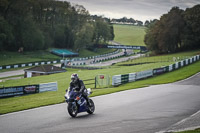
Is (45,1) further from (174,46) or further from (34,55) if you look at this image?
(174,46)

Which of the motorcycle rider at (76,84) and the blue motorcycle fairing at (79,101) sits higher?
the motorcycle rider at (76,84)

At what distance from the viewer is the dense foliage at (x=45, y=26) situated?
3740 inches

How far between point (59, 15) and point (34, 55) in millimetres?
35471

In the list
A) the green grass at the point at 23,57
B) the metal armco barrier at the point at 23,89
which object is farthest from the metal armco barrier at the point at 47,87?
the green grass at the point at 23,57

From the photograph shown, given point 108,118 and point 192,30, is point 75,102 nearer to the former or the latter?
point 108,118

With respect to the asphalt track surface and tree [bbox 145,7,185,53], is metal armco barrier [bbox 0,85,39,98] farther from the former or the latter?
tree [bbox 145,7,185,53]

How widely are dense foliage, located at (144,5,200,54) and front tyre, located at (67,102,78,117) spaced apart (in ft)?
276

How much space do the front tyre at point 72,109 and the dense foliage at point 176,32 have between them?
3308 inches

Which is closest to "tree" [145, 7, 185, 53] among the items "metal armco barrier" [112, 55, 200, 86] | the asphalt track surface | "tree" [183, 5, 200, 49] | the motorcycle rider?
"tree" [183, 5, 200, 49]

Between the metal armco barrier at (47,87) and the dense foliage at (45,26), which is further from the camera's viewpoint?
the dense foliage at (45,26)

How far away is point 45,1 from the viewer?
119m

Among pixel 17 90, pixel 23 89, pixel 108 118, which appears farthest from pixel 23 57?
pixel 108 118

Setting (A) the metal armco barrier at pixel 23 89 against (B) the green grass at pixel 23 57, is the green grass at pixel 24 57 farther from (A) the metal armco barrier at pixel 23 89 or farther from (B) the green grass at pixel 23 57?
(A) the metal armco barrier at pixel 23 89

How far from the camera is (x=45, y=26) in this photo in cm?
11756
